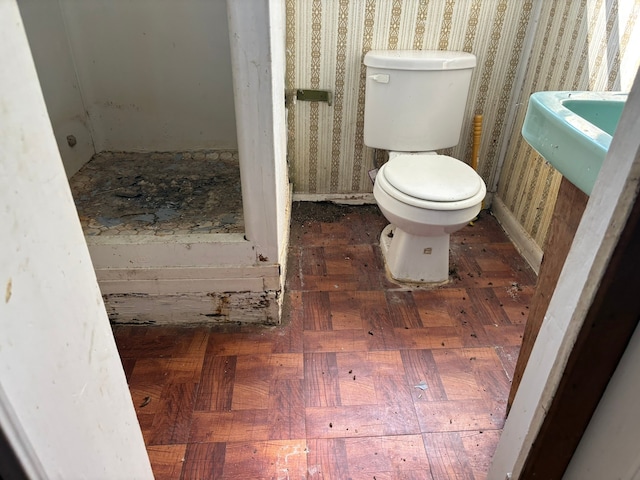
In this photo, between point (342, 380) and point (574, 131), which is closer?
point (574, 131)

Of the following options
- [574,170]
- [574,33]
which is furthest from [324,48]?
[574,170]

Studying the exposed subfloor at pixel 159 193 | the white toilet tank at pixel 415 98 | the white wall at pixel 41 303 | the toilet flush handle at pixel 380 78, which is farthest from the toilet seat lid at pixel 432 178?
the white wall at pixel 41 303

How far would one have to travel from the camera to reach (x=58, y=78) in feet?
6.08

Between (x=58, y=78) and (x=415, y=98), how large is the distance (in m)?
1.53

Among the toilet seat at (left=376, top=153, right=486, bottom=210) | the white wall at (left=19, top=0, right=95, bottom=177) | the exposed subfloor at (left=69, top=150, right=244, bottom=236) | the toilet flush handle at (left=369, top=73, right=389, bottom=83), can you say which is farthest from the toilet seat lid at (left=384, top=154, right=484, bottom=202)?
the white wall at (left=19, top=0, right=95, bottom=177)

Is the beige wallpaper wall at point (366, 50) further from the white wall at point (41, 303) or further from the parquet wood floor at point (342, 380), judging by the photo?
the white wall at point (41, 303)

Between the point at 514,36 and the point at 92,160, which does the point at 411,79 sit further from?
the point at 92,160

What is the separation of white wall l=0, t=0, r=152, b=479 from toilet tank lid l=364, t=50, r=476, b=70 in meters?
1.52

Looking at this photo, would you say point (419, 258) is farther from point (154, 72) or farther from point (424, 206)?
point (154, 72)

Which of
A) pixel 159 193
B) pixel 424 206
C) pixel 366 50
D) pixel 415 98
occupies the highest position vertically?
pixel 366 50

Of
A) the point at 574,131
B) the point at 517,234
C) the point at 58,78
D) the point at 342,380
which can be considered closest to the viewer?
the point at 574,131

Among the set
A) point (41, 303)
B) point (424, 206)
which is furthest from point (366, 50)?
point (41, 303)

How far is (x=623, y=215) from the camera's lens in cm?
49

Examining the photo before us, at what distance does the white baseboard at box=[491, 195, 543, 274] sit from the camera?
181 centimetres
